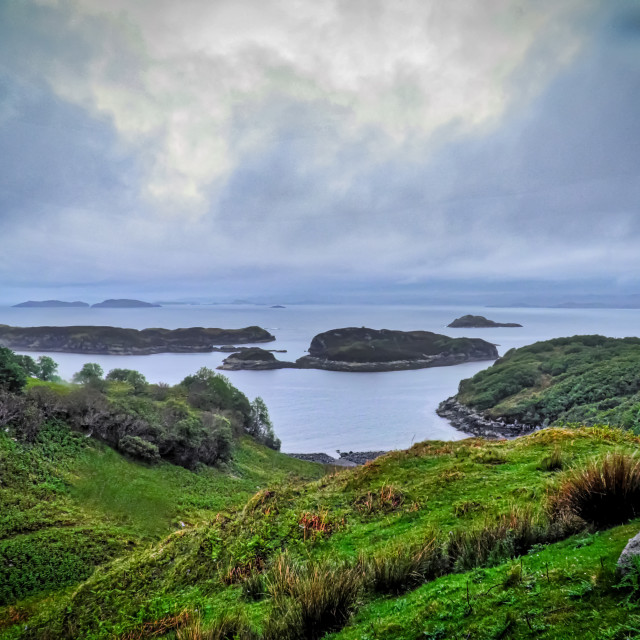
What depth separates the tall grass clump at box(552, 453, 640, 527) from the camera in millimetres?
4398

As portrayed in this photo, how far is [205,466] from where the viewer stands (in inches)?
913

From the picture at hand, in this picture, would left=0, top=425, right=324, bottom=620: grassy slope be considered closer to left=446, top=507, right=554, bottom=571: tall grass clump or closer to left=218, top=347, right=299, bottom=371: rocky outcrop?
left=446, top=507, right=554, bottom=571: tall grass clump

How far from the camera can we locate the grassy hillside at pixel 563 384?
4362 centimetres

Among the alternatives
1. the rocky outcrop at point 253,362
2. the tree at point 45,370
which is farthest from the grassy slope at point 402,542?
the rocky outcrop at point 253,362

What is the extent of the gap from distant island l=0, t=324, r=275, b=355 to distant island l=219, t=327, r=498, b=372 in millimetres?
34867

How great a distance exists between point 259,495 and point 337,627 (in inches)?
204

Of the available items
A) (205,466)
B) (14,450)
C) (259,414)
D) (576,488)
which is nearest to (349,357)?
(259,414)

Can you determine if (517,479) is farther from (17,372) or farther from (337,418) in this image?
(337,418)

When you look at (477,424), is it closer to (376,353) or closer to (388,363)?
(388,363)

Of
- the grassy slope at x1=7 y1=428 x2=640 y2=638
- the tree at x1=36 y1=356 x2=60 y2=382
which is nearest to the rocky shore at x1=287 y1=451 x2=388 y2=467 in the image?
the grassy slope at x1=7 y1=428 x2=640 y2=638

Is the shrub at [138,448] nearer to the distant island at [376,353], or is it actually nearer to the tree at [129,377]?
the tree at [129,377]

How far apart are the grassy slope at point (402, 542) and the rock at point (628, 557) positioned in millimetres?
121

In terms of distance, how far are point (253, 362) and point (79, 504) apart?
3359 inches

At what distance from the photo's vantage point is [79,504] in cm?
1373
